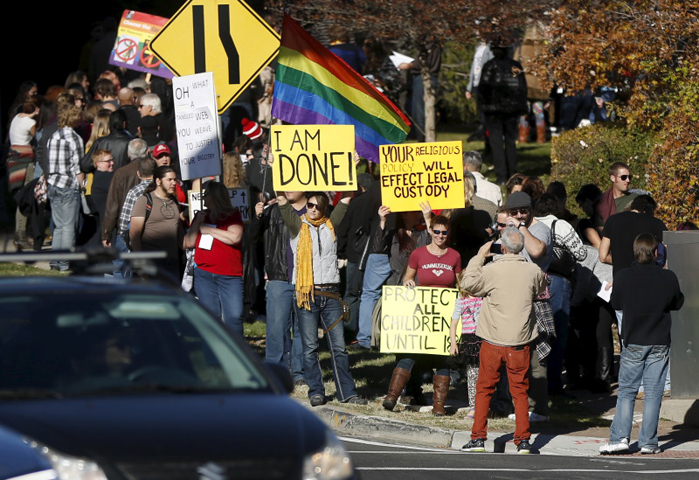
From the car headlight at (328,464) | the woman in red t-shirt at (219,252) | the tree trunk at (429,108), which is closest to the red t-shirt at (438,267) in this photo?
the woman in red t-shirt at (219,252)

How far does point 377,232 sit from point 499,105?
256 inches

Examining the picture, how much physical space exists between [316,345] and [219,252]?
1209mm

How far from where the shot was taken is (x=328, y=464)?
580 cm

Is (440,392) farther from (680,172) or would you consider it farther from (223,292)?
(680,172)

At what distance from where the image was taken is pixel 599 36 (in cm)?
1681

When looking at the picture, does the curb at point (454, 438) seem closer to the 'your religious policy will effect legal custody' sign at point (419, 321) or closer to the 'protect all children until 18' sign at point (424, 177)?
the 'your religious policy will effect legal custody' sign at point (419, 321)

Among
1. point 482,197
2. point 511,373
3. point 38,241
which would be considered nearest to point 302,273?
point 511,373

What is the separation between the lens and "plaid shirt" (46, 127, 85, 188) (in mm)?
16453

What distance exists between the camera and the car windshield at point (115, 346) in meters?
6.46

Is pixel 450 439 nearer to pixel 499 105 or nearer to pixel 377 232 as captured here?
pixel 377 232

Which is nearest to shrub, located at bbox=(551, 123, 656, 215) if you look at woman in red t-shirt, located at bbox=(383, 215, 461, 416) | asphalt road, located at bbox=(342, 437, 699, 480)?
woman in red t-shirt, located at bbox=(383, 215, 461, 416)

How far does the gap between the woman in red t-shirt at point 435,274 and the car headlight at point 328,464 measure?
6463 millimetres

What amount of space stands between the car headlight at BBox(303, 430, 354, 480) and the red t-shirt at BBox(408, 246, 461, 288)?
21.8 feet

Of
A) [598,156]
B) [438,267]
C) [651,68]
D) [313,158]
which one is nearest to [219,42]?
[313,158]
